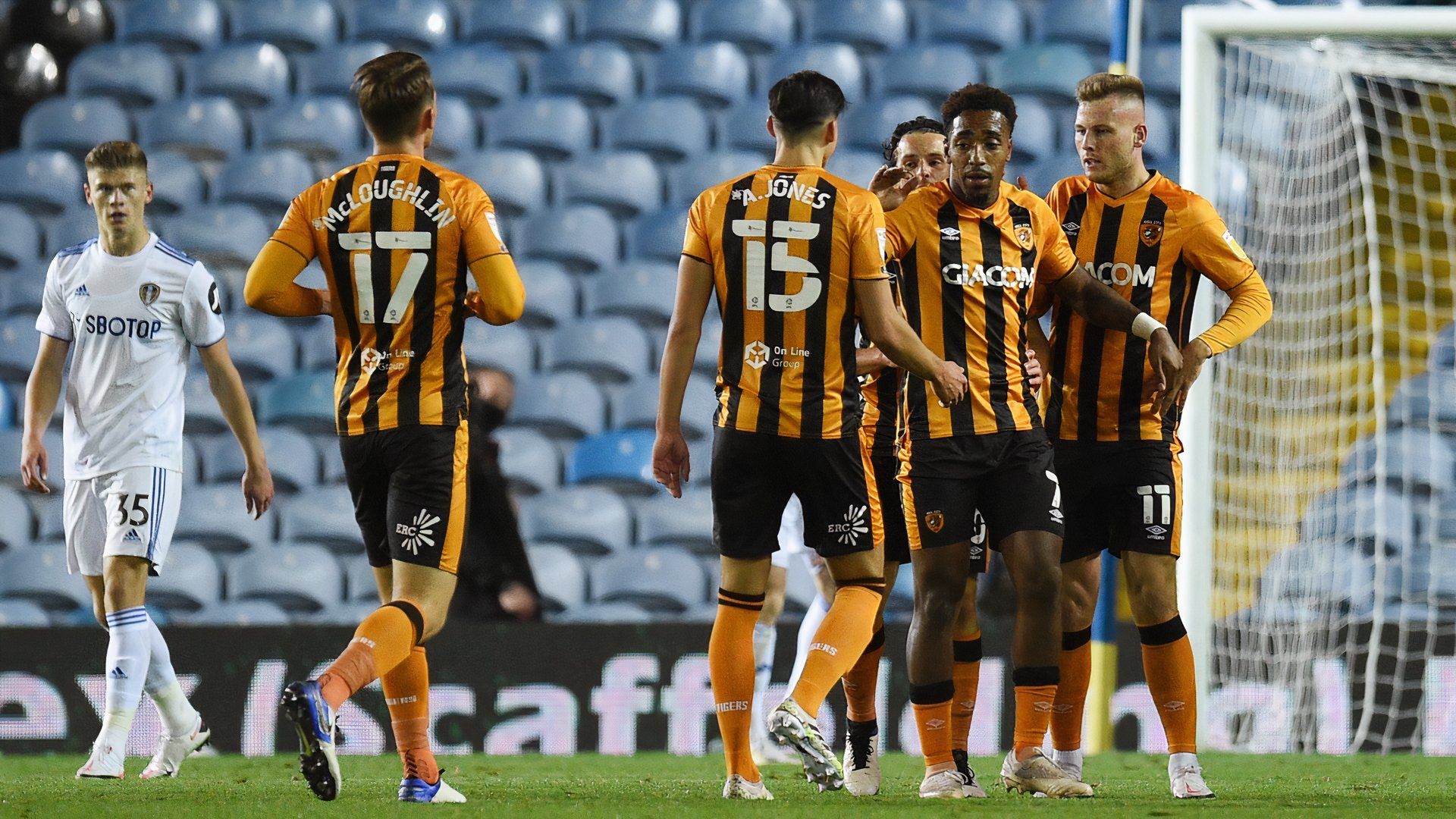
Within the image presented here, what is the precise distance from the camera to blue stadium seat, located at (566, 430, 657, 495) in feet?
28.1

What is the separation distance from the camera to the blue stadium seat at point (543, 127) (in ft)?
33.1

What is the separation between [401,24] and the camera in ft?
34.4

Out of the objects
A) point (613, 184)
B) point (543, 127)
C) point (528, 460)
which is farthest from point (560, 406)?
point (543, 127)

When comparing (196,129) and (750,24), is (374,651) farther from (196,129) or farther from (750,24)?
(750,24)

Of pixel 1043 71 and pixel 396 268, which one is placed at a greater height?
pixel 1043 71

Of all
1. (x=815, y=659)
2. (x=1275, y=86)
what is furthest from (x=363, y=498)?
(x=1275, y=86)

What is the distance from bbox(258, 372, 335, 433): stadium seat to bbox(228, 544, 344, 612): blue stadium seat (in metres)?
0.92

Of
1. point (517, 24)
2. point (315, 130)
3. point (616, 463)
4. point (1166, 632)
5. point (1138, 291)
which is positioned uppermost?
point (517, 24)

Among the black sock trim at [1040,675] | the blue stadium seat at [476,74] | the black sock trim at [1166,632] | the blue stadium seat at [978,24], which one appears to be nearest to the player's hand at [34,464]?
the black sock trim at [1040,675]

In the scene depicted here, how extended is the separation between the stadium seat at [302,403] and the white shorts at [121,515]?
3677 millimetres

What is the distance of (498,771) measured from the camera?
17.6ft

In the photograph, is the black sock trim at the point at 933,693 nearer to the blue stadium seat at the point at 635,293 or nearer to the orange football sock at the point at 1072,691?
the orange football sock at the point at 1072,691

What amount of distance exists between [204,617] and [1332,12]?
19.2 feet

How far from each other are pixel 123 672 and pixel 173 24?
22.4ft
